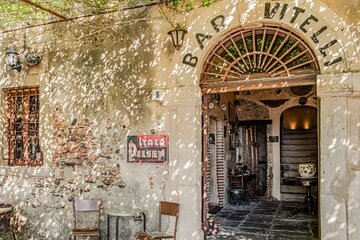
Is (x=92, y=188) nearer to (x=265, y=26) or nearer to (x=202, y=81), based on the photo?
(x=202, y=81)

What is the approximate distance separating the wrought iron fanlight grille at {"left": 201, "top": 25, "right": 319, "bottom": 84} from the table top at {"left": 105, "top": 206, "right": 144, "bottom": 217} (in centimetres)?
209

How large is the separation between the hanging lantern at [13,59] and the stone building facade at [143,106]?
0.44 ft

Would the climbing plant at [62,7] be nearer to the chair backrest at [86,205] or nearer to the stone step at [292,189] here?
the chair backrest at [86,205]

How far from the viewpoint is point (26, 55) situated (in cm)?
619

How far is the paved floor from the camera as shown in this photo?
5.66 metres

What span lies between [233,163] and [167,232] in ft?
16.0

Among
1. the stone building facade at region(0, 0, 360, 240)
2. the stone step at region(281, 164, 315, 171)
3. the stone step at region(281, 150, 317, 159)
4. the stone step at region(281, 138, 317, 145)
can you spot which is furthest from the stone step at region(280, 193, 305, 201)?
the stone building facade at region(0, 0, 360, 240)

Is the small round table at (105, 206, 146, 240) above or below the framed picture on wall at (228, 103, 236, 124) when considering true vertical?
below

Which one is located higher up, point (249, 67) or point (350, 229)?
point (249, 67)

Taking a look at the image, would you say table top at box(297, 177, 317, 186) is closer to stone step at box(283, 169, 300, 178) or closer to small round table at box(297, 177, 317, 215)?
small round table at box(297, 177, 317, 215)

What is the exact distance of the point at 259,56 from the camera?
4684 mm

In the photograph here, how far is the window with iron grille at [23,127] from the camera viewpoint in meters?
6.23

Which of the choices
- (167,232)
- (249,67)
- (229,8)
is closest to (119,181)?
(167,232)

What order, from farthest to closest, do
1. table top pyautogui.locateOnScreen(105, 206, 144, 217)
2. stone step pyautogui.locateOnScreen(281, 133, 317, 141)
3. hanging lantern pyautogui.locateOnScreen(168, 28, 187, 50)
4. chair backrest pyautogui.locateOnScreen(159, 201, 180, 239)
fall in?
stone step pyautogui.locateOnScreen(281, 133, 317, 141), hanging lantern pyautogui.locateOnScreen(168, 28, 187, 50), table top pyautogui.locateOnScreen(105, 206, 144, 217), chair backrest pyautogui.locateOnScreen(159, 201, 180, 239)
